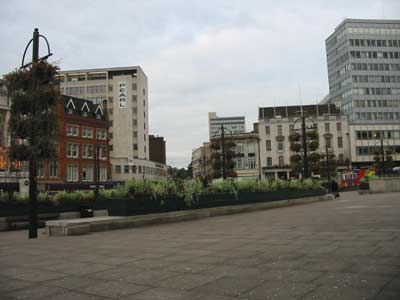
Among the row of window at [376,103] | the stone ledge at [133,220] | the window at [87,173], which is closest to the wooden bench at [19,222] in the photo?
the stone ledge at [133,220]

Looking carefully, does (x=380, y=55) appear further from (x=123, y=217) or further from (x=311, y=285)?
(x=311, y=285)

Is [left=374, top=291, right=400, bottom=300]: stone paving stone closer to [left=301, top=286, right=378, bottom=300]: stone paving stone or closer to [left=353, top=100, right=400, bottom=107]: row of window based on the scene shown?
[left=301, top=286, right=378, bottom=300]: stone paving stone

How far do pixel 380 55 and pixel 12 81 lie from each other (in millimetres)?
97769

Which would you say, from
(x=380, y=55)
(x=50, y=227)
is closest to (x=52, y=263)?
(x=50, y=227)

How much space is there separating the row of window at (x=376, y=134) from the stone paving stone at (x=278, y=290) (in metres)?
85.8

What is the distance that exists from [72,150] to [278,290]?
214ft

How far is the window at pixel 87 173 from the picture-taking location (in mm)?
67294

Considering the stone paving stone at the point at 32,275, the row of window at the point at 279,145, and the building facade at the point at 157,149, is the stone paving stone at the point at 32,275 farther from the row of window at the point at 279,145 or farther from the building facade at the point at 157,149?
the building facade at the point at 157,149

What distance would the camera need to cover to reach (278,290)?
186 inches

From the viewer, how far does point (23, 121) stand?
12797mm

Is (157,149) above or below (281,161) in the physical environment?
above

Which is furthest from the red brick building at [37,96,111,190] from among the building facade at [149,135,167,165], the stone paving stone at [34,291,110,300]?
the building facade at [149,135,167,165]

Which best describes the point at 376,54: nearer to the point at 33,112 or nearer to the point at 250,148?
the point at 250,148

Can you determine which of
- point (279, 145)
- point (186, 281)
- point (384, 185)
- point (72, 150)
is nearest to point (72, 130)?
point (72, 150)
